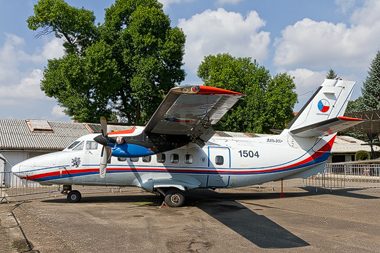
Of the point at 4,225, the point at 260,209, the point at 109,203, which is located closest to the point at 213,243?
the point at 260,209

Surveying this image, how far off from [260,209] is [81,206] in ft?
24.3

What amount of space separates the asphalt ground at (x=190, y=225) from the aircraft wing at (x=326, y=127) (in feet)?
10.8

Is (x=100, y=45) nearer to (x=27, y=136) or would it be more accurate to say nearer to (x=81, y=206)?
(x=27, y=136)

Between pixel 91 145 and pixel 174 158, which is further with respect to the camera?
pixel 174 158

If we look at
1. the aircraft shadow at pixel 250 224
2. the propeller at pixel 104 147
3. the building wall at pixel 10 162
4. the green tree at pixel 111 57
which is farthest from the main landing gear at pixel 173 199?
the green tree at pixel 111 57

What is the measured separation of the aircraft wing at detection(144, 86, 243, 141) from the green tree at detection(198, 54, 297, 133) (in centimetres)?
2790

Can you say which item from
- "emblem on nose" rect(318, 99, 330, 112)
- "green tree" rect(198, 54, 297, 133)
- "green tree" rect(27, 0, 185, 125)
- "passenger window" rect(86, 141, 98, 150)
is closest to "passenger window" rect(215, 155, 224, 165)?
"passenger window" rect(86, 141, 98, 150)

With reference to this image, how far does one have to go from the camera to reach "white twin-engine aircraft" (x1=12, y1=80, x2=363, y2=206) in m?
11.2

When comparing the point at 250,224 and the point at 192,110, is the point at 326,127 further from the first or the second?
the point at 192,110

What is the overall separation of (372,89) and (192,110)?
43.9 m

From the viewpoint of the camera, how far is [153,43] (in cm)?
3284

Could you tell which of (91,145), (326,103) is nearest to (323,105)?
(326,103)

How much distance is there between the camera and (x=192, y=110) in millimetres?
8906

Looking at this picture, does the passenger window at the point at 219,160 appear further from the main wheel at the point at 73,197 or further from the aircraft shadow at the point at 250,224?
the main wheel at the point at 73,197
